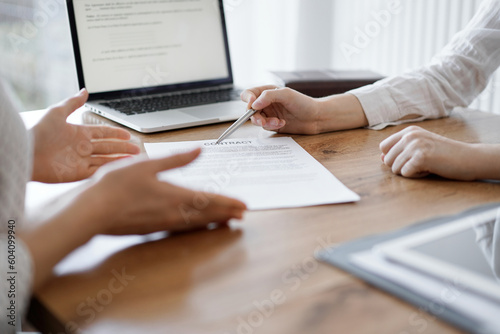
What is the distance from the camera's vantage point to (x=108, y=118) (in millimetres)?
1248

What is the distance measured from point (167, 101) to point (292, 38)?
153 cm

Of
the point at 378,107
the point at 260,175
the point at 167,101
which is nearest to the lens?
the point at 260,175

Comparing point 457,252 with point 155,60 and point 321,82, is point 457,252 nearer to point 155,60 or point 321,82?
point 321,82

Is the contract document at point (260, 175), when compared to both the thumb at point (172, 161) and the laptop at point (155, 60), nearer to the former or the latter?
the thumb at point (172, 161)

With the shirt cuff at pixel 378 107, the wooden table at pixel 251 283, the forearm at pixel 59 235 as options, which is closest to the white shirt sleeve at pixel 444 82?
the shirt cuff at pixel 378 107

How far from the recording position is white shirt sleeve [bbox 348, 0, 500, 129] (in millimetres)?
1226

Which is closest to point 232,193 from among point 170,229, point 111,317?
point 170,229

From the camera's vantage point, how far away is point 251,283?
0.58 metres

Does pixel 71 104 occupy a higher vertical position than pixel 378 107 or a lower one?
higher

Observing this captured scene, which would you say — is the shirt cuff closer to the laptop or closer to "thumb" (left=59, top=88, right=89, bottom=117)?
the laptop

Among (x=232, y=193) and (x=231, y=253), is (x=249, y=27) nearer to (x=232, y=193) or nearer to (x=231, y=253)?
(x=232, y=193)

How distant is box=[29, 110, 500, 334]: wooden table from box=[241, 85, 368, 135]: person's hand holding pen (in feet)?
1.17

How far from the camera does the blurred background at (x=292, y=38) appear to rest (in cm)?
210

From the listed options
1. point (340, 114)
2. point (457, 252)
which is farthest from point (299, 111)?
point (457, 252)
